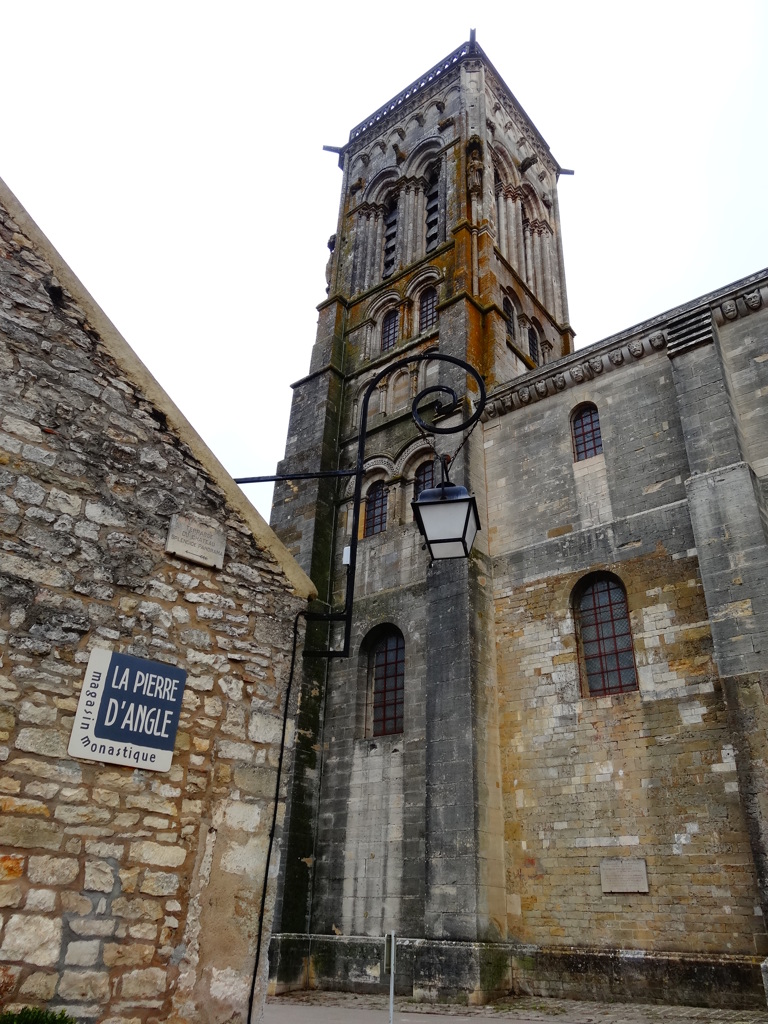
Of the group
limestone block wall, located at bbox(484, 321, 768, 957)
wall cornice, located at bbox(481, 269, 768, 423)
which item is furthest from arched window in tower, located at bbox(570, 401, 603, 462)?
wall cornice, located at bbox(481, 269, 768, 423)

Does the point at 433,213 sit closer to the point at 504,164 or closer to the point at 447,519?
the point at 504,164

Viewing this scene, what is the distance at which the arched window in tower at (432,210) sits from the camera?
2194 cm

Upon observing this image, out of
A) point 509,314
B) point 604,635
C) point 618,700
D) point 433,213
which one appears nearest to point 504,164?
point 433,213

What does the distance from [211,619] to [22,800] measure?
1.71 meters

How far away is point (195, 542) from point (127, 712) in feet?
4.40

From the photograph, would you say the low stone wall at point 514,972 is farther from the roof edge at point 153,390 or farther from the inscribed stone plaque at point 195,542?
the inscribed stone plaque at point 195,542

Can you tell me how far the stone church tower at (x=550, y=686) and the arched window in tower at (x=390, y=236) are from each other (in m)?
5.00

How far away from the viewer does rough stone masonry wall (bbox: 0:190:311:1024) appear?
4.18 meters

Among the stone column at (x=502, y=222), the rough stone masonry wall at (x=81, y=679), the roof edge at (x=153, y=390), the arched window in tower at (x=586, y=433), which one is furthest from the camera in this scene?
the stone column at (x=502, y=222)

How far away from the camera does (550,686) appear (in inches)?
489

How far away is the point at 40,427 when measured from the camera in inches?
197

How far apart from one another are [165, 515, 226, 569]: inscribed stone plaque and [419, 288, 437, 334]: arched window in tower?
48.5ft

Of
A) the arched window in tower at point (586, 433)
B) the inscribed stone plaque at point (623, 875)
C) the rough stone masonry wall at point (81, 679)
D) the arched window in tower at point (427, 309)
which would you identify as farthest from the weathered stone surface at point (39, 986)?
the arched window in tower at point (427, 309)

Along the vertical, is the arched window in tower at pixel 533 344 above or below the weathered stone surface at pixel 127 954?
above
